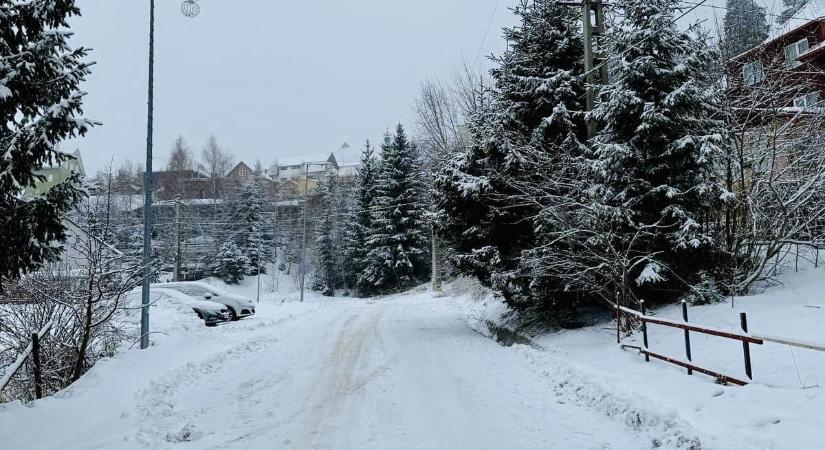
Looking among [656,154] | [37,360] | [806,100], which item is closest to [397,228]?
[806,100]

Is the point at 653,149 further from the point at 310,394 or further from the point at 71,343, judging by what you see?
the point at 71,343

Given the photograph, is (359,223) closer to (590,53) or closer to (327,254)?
(327,254)

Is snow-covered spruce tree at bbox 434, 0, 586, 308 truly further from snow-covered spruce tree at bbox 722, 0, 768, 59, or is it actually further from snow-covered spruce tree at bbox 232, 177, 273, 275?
snow-covered spruce tree at bbox 232, 177, 273, 275

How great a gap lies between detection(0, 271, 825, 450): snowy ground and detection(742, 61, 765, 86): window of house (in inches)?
→ 185

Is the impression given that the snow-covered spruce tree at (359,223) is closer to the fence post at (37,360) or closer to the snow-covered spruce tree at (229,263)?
the snow-covered spruce tree at (229,263)

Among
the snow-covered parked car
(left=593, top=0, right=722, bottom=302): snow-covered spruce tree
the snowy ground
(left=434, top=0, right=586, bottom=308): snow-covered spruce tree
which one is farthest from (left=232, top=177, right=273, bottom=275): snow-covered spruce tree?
(left=593, top=0, right=722, bottom=302): snow-covered spruce tree

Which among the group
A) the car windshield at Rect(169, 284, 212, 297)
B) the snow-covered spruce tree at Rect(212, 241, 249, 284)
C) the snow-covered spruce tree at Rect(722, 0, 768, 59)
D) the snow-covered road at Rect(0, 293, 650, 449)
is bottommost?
A: the snow-covered road at Rect(0, 293, 650, 449)

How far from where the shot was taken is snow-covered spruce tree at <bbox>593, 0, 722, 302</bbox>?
1006cm

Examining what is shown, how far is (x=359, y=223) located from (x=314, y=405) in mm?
38722

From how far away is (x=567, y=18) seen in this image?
14.3 metres

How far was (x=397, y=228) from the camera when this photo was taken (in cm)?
4188

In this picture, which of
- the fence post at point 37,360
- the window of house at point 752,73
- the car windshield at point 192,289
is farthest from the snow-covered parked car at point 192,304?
the window of house at point 752,73

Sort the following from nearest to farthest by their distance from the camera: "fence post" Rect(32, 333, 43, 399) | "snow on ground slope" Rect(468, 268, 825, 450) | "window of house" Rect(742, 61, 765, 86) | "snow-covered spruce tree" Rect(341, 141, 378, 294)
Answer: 1. "snow on ground slope" Rect(468, 268, 825, 450)
2. "fence post" Rect(32, 333, 43, 399)
3. "window of house" Rect(742, 61, 765, 86)
4. "snow-covered spruce tree" Rect(341, 141, 378, 294)

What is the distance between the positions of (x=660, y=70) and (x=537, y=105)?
3.93 m
